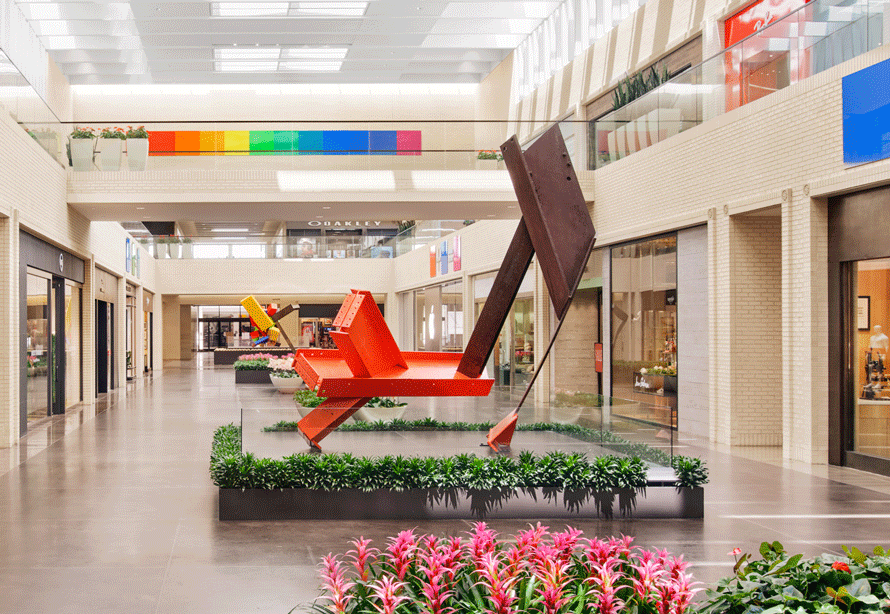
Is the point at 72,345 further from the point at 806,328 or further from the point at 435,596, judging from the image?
the point at 435,596

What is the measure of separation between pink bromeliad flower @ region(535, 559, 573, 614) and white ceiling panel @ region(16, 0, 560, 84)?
2133 cm

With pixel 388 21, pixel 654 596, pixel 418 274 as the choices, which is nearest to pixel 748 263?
pixel 654 596

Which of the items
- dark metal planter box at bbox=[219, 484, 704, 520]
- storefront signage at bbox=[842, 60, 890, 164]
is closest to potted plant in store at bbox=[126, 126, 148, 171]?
dark metal planter box at bbox=[219, 484, 704, 520]

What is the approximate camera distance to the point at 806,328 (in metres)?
10.3

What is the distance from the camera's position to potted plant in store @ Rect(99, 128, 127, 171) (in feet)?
53.1

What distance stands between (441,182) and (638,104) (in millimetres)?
4298

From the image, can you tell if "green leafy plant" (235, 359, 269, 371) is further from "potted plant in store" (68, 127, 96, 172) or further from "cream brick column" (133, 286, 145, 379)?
"potted plant in store" (68, 127, 96, 172)

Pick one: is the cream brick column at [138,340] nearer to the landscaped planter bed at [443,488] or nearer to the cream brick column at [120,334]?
the cream brick column at [120,334]

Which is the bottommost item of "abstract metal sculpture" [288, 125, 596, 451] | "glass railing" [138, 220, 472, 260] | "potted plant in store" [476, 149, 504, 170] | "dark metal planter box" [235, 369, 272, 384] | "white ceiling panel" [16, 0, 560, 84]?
"dark metal planter box" [235, 369, 272, 384]

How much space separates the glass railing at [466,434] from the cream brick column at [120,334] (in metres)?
17.9

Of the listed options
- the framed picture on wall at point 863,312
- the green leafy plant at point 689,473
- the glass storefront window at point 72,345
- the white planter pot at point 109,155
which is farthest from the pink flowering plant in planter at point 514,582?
the glass storefront window at point 72,345

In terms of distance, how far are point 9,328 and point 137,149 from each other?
5.44 metres

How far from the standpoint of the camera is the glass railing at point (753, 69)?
9711 mm

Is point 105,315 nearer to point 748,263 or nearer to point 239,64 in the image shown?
point 239,64
